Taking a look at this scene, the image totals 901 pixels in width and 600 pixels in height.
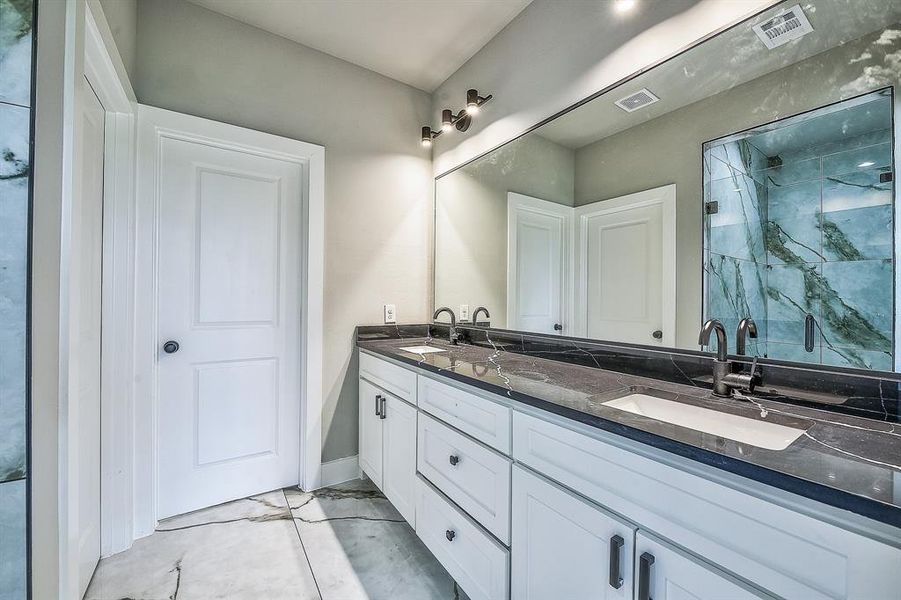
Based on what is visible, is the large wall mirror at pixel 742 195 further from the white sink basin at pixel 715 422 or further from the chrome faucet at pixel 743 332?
the white sink basin at pixel 715 422

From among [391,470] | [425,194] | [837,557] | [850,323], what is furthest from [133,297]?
[850,323]

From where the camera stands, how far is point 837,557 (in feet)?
1.99

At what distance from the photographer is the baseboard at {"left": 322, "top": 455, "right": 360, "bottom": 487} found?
2.36m

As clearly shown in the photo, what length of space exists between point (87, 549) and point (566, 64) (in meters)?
2.86

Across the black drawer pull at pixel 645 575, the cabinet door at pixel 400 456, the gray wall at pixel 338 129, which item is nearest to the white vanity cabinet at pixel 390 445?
the cabinet door at pixel 400 456

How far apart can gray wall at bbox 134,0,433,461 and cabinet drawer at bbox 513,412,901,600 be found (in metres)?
1.72

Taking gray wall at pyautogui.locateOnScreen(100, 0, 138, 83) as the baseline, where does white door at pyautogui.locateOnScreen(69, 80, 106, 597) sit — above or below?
below

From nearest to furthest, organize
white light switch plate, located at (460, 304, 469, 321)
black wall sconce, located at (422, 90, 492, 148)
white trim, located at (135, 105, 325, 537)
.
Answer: white trim, located at (135, 105, 325, 537) < black wall sconce, located at (422, 90, 492, 148) < white light switch plate, located at (460, 304, 469, 321)

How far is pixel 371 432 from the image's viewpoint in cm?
222

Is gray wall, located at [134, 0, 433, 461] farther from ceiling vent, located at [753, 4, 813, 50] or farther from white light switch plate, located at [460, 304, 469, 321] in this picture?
ceiling vent, located at [753, 4, 813, 50]

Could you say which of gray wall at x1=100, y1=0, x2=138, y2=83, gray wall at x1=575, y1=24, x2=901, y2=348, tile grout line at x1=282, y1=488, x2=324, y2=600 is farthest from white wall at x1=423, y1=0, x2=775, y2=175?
tile grout line at x1=282, y1=488, x2=324, y2=600

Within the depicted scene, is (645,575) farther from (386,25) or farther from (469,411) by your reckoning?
(386,25)

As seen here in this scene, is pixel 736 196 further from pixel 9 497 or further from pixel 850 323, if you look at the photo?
pixel 9 497

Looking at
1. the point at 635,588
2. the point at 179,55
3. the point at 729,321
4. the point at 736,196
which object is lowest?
the point at 635,588
